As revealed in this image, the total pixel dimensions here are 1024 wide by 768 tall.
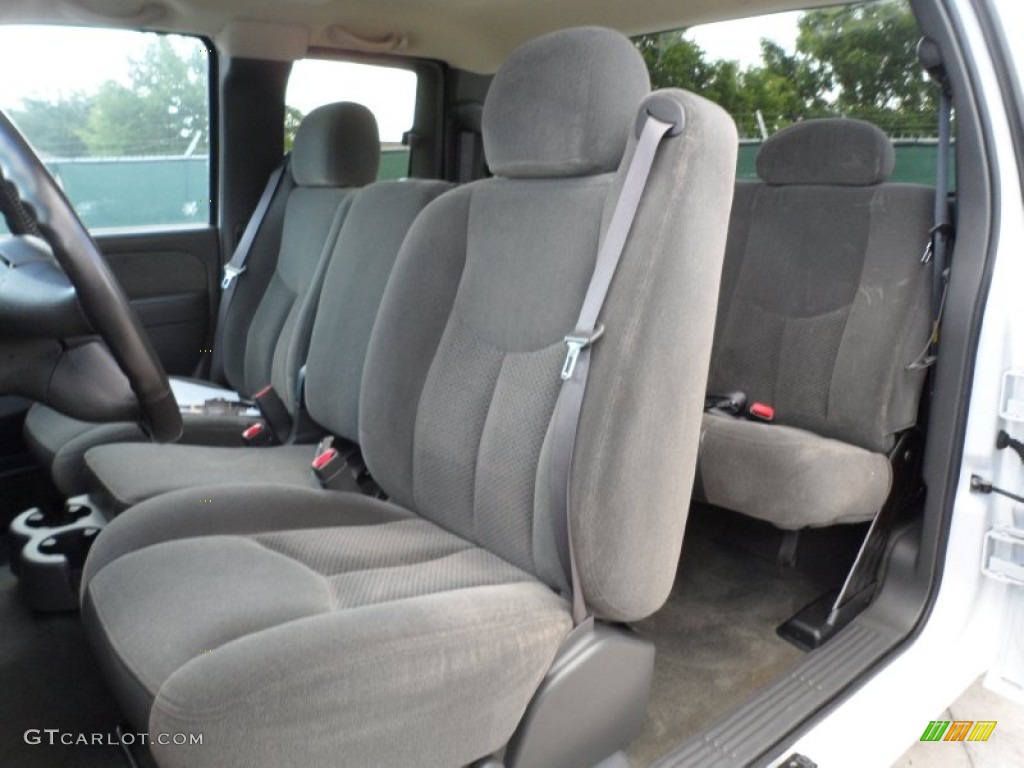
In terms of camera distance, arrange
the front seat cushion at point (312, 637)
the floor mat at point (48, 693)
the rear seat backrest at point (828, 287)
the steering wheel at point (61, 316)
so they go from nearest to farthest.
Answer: the front seat cushion at point (312, 637) → the steering wheel at point (61, 316) → the floor mat at point (48, 693) → the rear seat backrest at point (828, 287)

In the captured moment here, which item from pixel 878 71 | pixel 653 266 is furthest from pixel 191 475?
pixel 878 71

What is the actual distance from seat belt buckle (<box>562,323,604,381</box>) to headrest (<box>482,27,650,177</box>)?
11.8 inches

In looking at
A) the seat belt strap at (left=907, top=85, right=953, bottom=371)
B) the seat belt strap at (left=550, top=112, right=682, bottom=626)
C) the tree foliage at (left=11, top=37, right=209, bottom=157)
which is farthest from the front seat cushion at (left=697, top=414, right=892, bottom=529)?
the tree foliage at (left=11, top=37, right=209, bottom=157)

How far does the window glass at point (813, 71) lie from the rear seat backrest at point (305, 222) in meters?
0.89

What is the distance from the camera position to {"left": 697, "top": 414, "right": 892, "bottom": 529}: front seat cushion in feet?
6.09

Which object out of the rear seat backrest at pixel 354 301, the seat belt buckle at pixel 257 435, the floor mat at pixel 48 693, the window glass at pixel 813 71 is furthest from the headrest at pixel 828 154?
the floor mat at pixel 48 693

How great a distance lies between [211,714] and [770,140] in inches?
81.3

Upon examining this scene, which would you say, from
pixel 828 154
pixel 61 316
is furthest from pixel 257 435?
pixel 828 154

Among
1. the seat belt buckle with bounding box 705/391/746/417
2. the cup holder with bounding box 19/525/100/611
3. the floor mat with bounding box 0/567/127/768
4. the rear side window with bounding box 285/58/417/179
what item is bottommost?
the floor mat with bounding box 0/567/127/768

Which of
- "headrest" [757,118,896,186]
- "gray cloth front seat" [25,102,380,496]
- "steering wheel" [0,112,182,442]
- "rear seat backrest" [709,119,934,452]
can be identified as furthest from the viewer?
"gray cloth front seat" [25,102,380,496]

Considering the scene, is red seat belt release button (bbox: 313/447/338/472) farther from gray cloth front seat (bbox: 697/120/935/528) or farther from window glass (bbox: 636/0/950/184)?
window glass (bbox: 636/0/950/184)

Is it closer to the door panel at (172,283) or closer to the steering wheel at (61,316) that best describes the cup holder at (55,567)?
the steering wheel at (61,316)

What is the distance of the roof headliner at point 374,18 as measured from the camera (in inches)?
97.3

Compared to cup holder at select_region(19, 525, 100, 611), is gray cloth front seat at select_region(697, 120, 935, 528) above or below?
above
